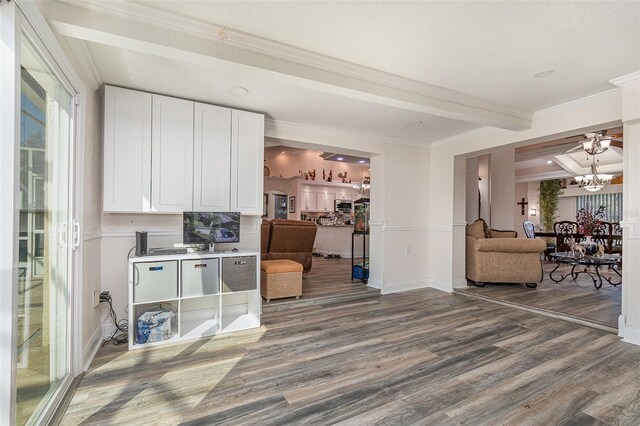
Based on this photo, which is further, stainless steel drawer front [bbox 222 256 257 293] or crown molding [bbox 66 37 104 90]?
stainless steel drawer front [bbox 222 256 257 293]

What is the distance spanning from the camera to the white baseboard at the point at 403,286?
15.5ft

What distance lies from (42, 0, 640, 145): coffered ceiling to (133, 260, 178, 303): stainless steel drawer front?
1695 mm

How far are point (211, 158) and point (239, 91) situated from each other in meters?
0.76

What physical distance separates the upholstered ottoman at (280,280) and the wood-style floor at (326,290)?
0.30ft

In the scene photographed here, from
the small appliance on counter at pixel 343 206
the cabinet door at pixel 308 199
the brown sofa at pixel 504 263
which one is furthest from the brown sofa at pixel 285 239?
the small appliance on counter at pixel 343 206

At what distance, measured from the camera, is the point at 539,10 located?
6.16ft

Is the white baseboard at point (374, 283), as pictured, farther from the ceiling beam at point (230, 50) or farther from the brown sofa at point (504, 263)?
the ceiling beam at point (230, 50)

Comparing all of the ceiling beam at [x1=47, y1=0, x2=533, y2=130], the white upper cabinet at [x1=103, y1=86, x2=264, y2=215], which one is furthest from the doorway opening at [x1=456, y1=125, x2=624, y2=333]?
the white upper cabinet at [x1=103, y1=86, x2=264, y2=215]

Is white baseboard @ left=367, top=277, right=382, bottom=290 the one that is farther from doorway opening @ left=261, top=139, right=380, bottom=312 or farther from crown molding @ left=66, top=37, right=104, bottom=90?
crown molding @ left=66, top=37, right=104, bottom=90

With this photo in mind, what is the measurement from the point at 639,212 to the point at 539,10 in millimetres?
2291

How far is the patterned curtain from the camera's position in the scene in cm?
1084

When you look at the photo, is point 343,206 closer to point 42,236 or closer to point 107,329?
point 107,329

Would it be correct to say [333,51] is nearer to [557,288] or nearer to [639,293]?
[639,293]

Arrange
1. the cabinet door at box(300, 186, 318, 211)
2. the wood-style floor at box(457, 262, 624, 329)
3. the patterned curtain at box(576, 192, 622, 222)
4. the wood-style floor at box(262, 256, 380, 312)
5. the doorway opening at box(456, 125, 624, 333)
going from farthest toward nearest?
the patterned curtain at box(576, 192, 622, 222) < the cabinet door at box(300, 186, 318, 211) < the doorway opening at box(456, 125, 624, 333) < the wood-style floor at box(262, 256, 380, 312) < the wood-style floor at box(457, 262, 624, 329)
